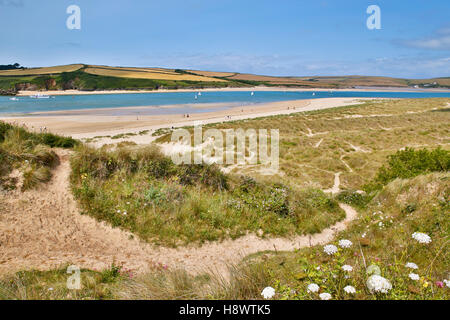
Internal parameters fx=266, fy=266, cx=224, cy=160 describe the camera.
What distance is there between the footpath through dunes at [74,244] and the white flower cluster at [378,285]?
293 cm

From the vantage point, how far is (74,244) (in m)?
6.89

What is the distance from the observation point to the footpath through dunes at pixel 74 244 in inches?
237

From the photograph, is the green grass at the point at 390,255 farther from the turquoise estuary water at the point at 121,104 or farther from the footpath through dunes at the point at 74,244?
the turquoise estuary water at the point at 121,104

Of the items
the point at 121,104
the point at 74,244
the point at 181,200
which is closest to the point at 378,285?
the point at 181,200

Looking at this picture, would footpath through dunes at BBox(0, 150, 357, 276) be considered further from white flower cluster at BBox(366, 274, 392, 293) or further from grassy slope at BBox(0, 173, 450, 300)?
white flower cluster at BBox(366, 274, 392, 293)

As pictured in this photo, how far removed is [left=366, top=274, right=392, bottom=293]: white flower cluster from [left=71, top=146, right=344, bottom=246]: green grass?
519 centimetres

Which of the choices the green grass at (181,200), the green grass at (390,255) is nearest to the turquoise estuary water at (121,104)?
the green grass at (181,200)

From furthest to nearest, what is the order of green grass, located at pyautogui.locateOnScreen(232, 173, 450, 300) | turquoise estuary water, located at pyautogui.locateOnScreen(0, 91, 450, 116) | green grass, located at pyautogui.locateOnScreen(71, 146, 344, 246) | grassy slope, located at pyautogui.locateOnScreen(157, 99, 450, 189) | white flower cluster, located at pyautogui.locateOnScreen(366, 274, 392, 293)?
1. turquoise estuary water, located at pyautogui.locateOnScreen(0, 91, 450, 116)
2. grassy slope, located at pyautogui.locateOnScreen(157, 99, 450, 189)
3. green grass, located at pyautogui.locateOnScreen(71, 146, 344, 246)
4. green grass, located at pyautogui.locateOnScreen(232, 173, 450, 300)
5. white flower cluster, located at pyautogui.locateOnScreen(366, 274, 392, 293)

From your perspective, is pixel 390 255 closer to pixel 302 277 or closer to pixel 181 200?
pixel 302 277

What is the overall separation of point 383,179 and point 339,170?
21.0 feet

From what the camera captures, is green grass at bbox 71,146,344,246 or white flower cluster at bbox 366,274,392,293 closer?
white flower cluster at bbox 366,274,392,293

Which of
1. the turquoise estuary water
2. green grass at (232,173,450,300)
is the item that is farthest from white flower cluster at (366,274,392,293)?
the turquoise estuary water

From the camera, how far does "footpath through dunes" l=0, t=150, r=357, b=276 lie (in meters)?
6.03

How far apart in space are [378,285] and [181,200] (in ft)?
22.1
